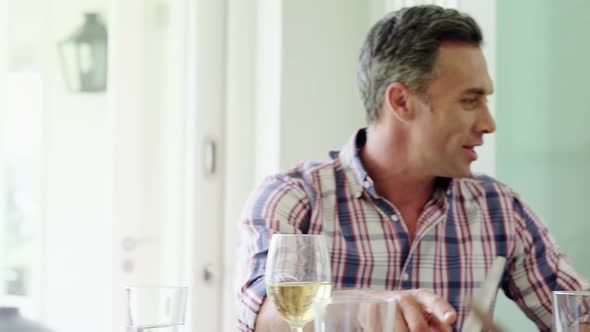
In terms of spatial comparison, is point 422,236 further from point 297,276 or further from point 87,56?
point 87,56

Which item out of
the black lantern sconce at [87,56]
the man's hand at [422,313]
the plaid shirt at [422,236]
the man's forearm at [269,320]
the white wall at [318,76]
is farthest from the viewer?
the black lantern sconce at [87,56]

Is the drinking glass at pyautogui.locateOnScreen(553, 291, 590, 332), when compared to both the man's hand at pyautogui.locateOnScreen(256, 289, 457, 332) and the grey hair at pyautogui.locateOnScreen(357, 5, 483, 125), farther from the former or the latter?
the grey hair at pyautogui.locateOnScreen(357, 5, 483, 125)

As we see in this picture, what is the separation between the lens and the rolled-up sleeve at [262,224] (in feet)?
4.91

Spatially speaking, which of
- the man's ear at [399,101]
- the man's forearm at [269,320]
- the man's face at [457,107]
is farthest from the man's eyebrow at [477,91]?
the man's forearm at [269,320]

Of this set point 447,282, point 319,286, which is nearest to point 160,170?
point 447,282

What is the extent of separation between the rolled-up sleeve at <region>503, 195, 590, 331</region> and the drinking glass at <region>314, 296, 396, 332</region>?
1.02 meters

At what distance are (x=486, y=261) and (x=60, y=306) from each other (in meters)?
2.47

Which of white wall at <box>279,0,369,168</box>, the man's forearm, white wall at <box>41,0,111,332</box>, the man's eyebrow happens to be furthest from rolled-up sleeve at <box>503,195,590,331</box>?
white wall at <box>41,0,111,332</box>

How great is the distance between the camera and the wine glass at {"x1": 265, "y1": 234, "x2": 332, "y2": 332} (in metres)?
1.02

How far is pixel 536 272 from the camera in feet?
5.68

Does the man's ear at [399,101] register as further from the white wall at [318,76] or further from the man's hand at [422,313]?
the white wall at [318,76]

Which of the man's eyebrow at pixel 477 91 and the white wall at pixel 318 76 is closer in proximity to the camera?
the man's eyebrow at pixel 477 91

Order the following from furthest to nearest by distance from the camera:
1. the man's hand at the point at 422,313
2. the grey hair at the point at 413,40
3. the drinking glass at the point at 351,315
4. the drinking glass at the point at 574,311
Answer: the grey hair at the point at 413,40 < the man's hand at the point at 422,313 < the drinking glass at the point at 574,311 < the drinking glass at the point at 351,315

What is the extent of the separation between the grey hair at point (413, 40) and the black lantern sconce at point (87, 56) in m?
1.93
